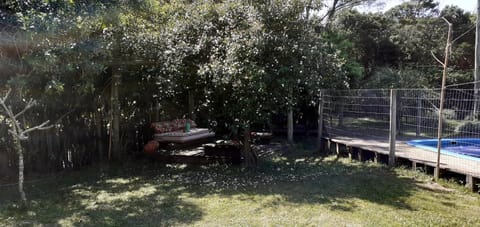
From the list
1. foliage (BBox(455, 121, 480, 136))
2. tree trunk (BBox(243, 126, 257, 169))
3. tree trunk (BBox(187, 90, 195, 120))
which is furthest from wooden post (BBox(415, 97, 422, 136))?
tree trunk (BBox(187, 90, 195, 120))

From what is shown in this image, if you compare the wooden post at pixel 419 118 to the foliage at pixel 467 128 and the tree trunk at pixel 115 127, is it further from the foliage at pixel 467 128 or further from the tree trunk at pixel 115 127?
the tree trunk at pixel 115 127

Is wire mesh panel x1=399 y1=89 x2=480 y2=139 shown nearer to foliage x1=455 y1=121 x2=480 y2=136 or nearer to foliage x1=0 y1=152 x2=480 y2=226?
foliage x1=455 y1=121 x2=480 y2=136

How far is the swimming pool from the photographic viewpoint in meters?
5.85

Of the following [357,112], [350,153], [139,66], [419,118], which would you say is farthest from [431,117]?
[139,66]

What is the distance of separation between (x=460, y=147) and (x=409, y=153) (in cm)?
125

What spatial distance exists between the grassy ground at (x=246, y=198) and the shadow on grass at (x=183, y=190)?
0.04ft

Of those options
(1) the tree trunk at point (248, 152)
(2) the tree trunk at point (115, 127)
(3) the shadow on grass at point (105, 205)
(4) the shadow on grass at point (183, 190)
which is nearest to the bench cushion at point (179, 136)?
(4) the shadow on grass at point (183, 190)

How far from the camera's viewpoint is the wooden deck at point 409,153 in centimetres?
478

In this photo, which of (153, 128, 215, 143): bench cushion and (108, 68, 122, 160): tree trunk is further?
(153, 128, 215, 143): bench cushion

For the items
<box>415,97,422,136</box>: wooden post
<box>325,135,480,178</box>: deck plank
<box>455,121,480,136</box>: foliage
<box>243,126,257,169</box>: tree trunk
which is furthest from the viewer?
<box>455,121,480,136</box>: foliage

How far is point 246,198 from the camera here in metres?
4.49

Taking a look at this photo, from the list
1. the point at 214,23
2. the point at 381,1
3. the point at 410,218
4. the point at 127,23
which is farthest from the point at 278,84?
the point at 381,1

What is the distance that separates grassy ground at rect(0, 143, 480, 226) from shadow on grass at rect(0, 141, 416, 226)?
1cm

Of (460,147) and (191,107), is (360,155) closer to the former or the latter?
(460,147)
